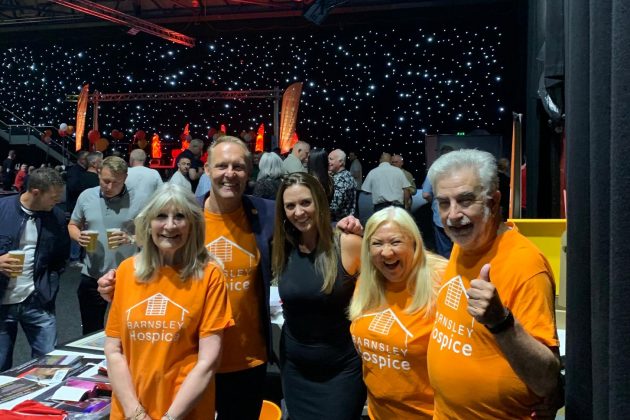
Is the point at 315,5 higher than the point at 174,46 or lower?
lower

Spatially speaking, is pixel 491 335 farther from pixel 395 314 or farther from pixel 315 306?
pixel 315 306

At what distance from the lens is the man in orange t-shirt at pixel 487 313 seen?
50.0 inches

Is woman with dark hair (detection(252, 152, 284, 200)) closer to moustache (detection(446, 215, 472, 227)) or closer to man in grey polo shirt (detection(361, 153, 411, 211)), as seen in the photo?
man in grey polo shirt (detection(361, 153, 411, 211))

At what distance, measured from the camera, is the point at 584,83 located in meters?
1.00

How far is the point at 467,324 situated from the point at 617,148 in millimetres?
803

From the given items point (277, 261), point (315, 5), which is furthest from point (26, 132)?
point (277, 261)

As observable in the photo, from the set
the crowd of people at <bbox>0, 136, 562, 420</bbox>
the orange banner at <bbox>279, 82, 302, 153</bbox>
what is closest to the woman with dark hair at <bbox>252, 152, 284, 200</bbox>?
the crowd of people at <bbox>0, 136, 562, 420</bbox>

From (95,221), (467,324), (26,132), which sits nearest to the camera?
(467,324)

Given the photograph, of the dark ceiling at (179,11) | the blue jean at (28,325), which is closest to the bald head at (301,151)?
the blue jean at (28,325)

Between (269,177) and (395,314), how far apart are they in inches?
136

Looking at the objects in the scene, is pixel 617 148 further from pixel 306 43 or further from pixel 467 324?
pixel 306 43

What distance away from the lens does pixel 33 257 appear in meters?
3.36

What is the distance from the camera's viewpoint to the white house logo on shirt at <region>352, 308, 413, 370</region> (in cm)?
192

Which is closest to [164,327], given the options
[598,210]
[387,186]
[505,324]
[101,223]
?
[505,324]
